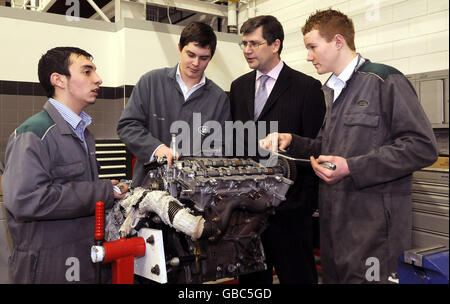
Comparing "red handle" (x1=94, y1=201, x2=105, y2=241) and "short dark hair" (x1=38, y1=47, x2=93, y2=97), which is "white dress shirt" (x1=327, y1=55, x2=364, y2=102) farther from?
"short dark hair" (x1=38, y1=47, x2=93, y2=97)

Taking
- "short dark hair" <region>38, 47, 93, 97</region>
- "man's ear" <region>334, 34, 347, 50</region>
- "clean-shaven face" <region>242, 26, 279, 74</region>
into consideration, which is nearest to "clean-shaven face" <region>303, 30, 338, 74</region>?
"man's ear" <region>334, 34, 347, 50</region>

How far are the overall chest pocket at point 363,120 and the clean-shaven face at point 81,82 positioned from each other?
1.09 m

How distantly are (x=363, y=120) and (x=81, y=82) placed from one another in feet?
3.82

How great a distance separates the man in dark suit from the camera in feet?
6.19

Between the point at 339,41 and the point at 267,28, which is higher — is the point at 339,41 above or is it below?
below

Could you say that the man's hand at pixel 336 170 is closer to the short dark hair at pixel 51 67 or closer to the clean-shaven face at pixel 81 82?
the clean-shaven face at pixel 81 82

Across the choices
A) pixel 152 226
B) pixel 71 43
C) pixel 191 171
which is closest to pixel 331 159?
pixel 191 171

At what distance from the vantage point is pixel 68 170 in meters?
1.53

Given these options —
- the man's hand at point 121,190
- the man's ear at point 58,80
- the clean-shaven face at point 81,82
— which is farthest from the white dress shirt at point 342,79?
the man's ear at point 58,80

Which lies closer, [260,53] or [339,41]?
[339,41]

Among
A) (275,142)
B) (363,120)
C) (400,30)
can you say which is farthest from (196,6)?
(363,120)

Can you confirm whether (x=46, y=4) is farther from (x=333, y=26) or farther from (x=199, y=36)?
(x=333, y=26)
